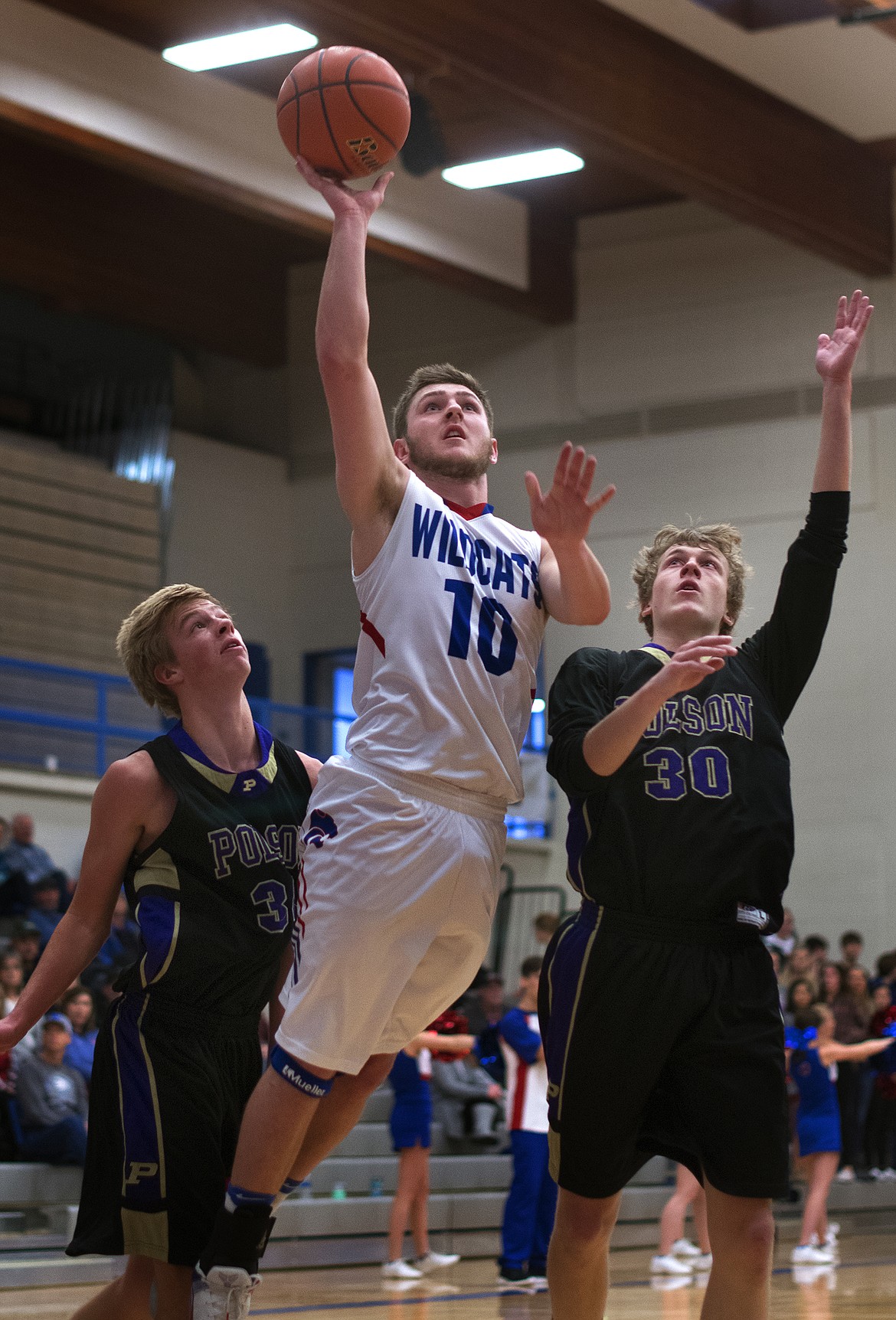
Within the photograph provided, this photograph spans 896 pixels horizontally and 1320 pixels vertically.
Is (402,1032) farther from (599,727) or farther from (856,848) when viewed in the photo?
(856,848)

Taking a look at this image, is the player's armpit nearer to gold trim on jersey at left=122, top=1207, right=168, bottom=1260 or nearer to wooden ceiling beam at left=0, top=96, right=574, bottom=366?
gold trim on jersey at left=122, top=1207, right=168, bottom=1260

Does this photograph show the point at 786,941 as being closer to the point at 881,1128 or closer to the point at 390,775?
the point at 881,1128

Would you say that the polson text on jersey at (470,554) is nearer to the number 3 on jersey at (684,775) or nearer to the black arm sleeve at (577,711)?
the black arm sleeve at (577,711)

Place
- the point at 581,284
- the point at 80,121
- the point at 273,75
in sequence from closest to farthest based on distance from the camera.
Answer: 1. the point at 80,121
2. the point at 273,75
3. the point at 581,284

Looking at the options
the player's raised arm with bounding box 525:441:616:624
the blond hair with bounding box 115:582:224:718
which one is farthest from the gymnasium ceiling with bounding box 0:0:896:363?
the player's raised arm with bounding box 525:441:616:624

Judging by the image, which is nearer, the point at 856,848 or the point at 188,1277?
the point at 188,1277

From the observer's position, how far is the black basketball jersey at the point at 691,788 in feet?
12.5

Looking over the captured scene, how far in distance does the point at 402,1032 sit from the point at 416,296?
16331mm

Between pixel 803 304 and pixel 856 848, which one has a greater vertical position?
pixel 803 304

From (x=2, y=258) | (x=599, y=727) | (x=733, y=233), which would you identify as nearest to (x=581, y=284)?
(x=733, y=233)

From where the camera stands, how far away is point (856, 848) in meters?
16.6

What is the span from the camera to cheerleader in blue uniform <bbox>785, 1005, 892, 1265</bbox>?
11.1m

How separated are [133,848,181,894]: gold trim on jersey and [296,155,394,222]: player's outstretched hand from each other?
1.48 m

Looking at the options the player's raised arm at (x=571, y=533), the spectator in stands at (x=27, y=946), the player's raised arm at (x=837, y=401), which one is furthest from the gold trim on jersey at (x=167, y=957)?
the spectator in stands at (x=27, y=946)
